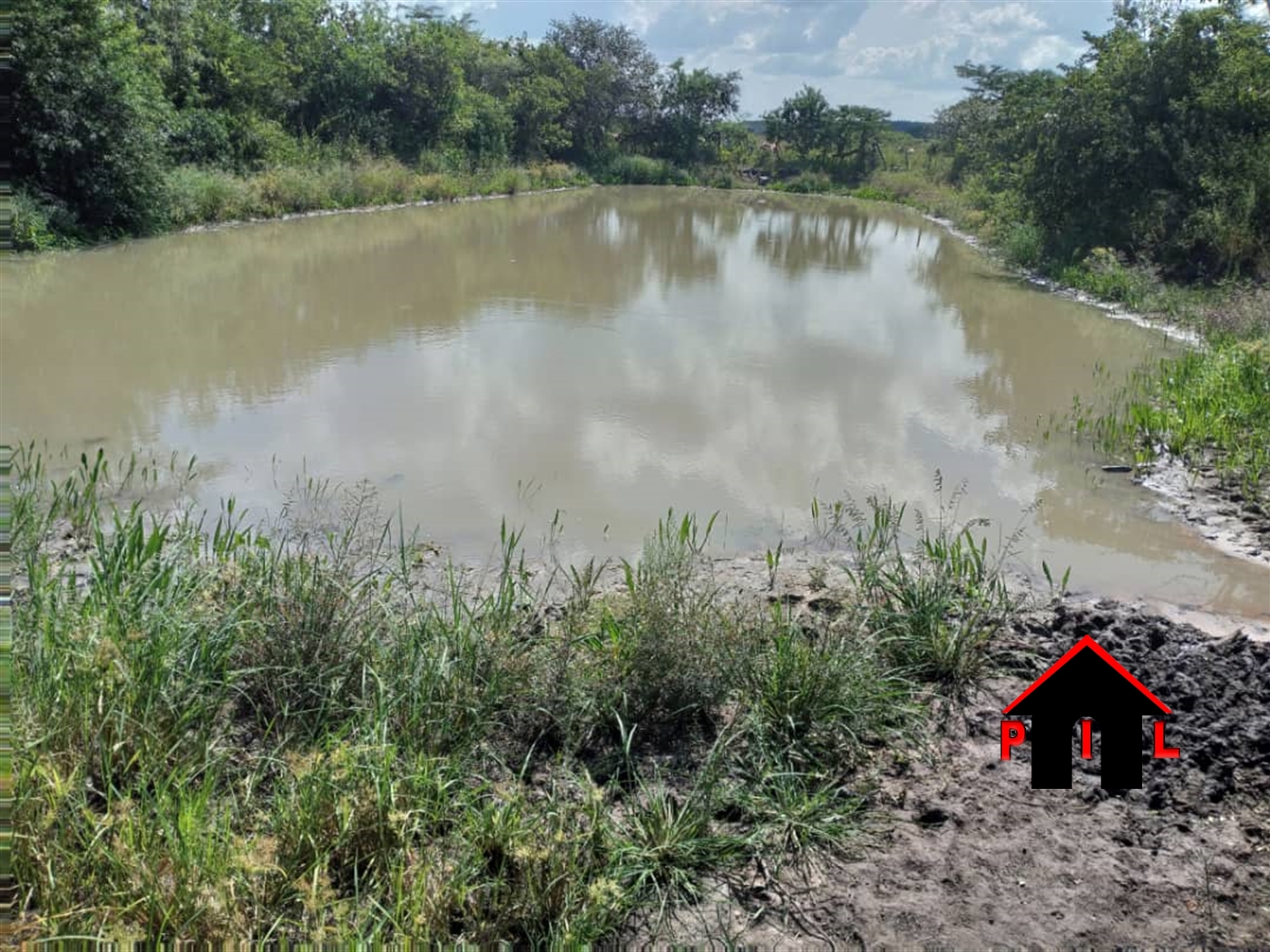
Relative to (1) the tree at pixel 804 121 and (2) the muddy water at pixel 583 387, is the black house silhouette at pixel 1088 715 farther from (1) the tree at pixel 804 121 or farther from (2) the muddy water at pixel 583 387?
(1) the tree at pixel 804 121

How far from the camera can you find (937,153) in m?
35.5

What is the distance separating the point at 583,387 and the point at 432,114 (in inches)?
837

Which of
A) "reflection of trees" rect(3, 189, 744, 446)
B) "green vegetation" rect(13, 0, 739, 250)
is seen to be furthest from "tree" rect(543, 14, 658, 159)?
"reflection of trees" rect(3, 189, 744, 446)

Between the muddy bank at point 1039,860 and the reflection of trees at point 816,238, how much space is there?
12.9m

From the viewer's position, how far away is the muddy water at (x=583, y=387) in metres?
5.53

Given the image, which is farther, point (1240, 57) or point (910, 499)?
point (1240, 57)

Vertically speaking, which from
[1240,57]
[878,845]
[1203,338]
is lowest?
[878,845]

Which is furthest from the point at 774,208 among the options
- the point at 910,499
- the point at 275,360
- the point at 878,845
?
the point at 878,845

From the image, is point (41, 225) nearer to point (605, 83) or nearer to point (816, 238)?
point (816, 238)

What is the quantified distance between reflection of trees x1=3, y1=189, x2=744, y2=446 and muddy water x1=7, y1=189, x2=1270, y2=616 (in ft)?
0.15

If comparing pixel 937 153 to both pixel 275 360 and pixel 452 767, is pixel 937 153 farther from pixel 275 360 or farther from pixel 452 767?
pixel 452 767

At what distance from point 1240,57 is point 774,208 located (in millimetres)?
16965

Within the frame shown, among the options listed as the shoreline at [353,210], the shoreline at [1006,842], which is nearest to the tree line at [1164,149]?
the shoreline at [1006,842]

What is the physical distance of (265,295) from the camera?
1101cm
